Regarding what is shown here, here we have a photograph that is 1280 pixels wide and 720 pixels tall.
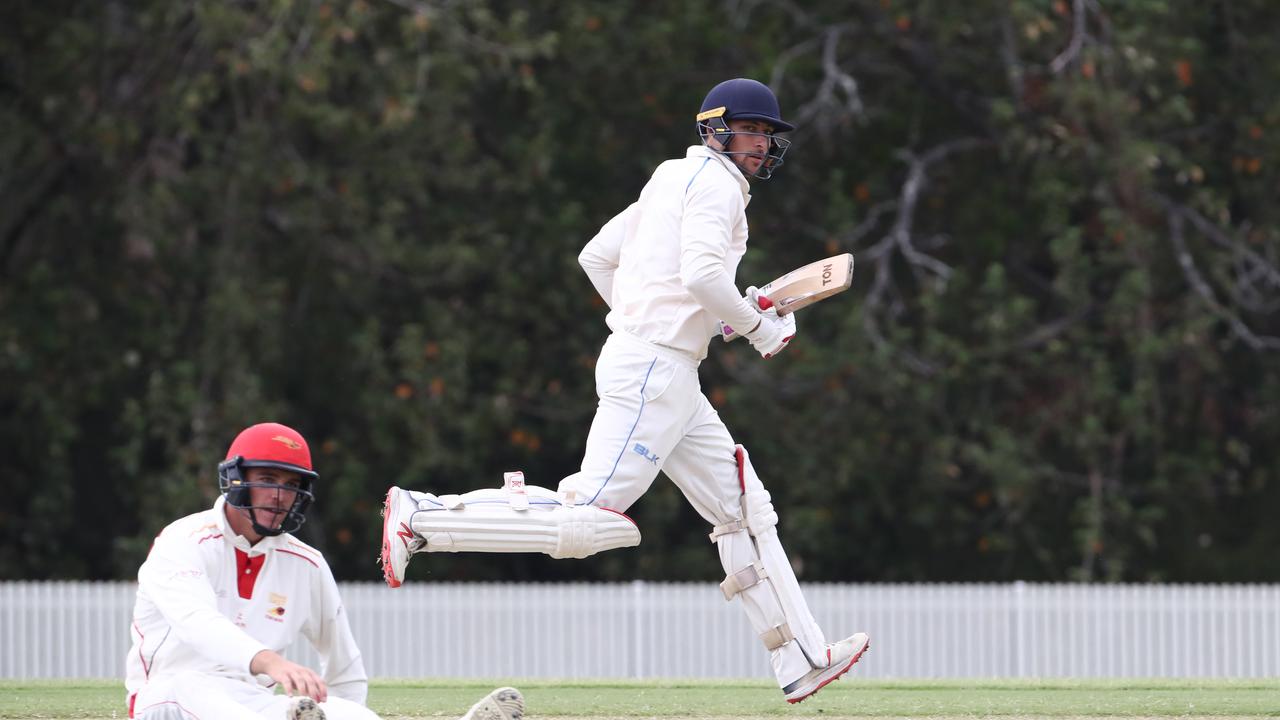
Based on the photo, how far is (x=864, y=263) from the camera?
17.4m

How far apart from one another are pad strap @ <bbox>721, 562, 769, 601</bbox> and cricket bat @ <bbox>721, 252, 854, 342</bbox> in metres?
0.77

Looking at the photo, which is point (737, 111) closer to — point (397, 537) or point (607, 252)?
point (607, 252)

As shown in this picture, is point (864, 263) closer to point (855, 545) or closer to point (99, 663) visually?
point (855, 545)

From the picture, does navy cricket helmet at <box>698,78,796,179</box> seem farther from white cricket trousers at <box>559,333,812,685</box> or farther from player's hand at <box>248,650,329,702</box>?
player's hand at <box>248,650,329,702</box>

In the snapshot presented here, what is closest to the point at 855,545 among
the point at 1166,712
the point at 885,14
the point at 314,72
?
the point at 885,14

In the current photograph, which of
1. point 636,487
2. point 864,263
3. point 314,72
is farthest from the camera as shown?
point 864,263

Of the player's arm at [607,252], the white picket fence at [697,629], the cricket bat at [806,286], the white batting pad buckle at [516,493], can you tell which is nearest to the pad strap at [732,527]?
the cricket bat at [806,286]

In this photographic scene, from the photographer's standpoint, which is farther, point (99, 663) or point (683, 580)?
point (683, 580)

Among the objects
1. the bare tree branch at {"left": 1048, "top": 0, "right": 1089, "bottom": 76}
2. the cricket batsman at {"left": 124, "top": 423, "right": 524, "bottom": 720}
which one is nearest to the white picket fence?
the bare tree branch at {"left": 1048, "top": 0, "right": 1089, "bottom": 76}

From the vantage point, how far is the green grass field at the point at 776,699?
7004mm

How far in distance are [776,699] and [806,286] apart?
1875mm

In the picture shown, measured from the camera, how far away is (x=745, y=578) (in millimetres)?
6527

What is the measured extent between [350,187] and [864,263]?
4.58 m

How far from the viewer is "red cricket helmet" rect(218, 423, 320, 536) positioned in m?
5.12
